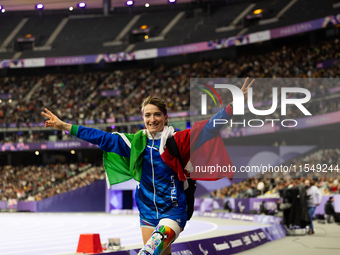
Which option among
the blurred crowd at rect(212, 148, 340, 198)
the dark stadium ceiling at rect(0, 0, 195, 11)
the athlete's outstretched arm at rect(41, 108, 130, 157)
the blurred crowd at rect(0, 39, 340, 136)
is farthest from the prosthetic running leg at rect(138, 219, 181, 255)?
the dark stadium ceiling at rect(0, 0, 195, 11)

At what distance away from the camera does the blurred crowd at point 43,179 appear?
35.5 meters

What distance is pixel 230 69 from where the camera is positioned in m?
38.1

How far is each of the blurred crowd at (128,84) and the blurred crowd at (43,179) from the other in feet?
13.9

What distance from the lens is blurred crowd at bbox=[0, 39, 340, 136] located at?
33594 mm

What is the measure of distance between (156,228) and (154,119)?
3.36ft

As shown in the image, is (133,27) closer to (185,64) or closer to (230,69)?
(185,64)

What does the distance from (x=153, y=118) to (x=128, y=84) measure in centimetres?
3901

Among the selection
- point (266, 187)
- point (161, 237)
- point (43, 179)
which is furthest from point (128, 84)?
point (161, 237)

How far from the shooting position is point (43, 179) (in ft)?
124

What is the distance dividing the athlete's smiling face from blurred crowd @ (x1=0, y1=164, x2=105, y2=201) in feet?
100

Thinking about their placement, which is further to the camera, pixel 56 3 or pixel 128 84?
pixel 56 3

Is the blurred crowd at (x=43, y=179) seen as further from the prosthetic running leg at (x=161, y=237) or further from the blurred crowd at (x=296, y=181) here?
the prosthetic running leg at (x=161, y=237)

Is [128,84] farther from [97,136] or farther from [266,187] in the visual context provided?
[97,136]

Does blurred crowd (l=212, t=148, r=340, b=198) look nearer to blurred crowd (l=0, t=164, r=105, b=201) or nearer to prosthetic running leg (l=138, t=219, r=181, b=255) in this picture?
prosthetic running leg (l=138, t=219, r=181, b=255)
